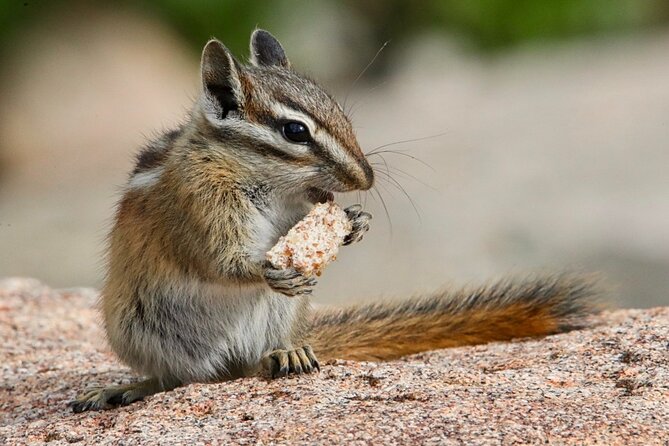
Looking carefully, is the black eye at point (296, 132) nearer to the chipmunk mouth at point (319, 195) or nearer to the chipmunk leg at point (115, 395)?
the chipmunk mouth at point (319, 195)

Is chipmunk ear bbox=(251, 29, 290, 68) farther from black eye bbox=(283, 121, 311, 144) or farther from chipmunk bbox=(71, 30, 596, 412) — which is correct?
black eye bbox=(283, 121, 311, 144)

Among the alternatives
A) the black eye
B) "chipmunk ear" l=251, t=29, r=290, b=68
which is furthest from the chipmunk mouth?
"chipmunk ear" l=251, t=29, r=290, b=68

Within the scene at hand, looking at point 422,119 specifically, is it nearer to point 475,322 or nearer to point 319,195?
point 475,322

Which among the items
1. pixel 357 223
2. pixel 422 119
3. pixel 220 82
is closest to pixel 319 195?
pixel 357 223

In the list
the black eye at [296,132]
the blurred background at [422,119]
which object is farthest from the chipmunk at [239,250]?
the blurred background at [422,119]

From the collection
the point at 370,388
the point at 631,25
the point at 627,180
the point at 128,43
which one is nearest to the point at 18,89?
the point at 128,43
